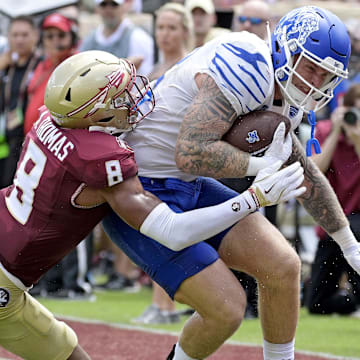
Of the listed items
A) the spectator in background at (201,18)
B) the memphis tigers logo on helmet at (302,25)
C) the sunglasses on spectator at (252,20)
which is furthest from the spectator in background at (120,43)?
the memphis tigers logo on helmet at (302,25)

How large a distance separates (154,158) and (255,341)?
1955 mm

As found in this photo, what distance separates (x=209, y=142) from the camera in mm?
3338

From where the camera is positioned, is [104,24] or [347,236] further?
[104,24]

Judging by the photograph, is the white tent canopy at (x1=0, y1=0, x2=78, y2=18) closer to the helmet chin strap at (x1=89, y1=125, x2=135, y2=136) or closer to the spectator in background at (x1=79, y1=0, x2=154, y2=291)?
the spectator in background at (x1=79, y1=0, x2=154, y2=291)

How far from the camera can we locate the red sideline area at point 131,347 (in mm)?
4691

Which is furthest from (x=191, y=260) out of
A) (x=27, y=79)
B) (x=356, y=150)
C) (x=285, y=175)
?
(x=27, y=79)

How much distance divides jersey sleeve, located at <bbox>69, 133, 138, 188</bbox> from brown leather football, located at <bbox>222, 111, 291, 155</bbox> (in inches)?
17.0

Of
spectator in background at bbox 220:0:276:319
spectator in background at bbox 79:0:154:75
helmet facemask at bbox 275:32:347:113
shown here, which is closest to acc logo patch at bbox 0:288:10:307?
helmet facemask at bbox 275:32:347:113

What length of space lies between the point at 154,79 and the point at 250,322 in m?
1.74

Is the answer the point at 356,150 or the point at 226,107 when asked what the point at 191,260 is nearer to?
the point at 226,107

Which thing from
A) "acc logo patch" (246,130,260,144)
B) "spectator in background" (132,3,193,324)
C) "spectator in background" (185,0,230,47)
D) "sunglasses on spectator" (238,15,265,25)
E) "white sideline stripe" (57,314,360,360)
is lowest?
"white sideline stripe" (57,314,360,360)

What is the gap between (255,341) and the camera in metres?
5.21

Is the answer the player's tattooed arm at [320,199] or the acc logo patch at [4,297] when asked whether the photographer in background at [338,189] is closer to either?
the player's tattooed arm at [320,199]

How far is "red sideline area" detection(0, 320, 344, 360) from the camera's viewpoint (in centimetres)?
469
